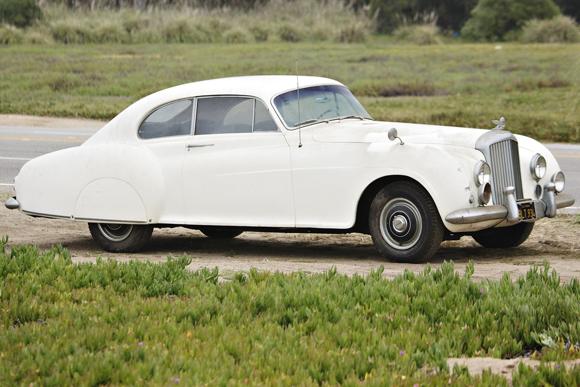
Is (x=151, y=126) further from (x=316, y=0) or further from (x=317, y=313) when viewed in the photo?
(x=316, y=0)

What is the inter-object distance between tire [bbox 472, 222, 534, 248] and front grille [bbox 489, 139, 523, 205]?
1.92 ft

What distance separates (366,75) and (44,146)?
38.2 feet

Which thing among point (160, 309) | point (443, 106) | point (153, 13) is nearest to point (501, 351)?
point (160, 309)

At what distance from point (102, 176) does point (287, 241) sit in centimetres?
209

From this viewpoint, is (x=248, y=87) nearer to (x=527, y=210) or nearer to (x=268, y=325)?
(x=527, y=210)

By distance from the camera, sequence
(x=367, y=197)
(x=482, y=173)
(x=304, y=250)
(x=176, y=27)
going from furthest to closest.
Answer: (x=176, y=27), (x=304, y=250), (x=367, y=197), (x=482, y=173)

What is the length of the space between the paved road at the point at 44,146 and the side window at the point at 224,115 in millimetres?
5011

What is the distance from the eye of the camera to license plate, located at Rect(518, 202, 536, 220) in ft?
32.5

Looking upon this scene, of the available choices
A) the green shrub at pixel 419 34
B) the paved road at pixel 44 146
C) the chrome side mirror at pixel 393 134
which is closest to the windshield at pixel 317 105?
the chrome side mirror at pixel 393 134

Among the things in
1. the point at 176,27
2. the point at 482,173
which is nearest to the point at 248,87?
the point at 482,173

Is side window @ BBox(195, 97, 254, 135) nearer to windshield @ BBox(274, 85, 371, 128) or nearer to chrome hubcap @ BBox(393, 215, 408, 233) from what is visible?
windshield @ BBox(274, 85, 371, 128)

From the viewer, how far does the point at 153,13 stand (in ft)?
139

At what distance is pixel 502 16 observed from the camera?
4184 centimetres

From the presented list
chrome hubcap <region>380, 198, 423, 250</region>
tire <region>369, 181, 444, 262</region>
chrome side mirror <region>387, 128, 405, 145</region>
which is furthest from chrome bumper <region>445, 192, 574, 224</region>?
chrome side mirror <region>387, 128, 405, 145</region>
